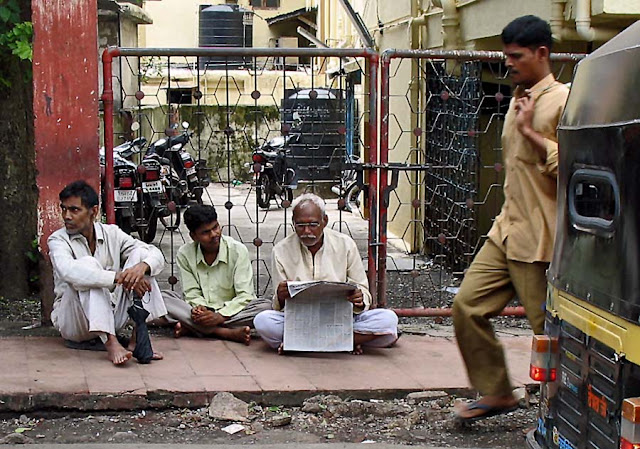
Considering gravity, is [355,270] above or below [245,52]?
below

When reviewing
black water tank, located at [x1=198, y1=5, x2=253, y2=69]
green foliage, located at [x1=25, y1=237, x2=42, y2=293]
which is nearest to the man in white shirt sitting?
green foliage, located at [x1=25, y1=237, x2=42, y2=293]

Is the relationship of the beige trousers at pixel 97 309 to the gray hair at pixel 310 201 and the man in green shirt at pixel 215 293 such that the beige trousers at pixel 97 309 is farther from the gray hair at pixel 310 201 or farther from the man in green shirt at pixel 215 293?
the gray hair at pixel 310 201

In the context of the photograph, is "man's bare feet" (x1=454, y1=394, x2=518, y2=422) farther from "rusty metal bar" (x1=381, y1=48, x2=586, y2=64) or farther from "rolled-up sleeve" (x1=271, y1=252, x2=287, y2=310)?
"rusty metal bar" (x1=381, y1=48, x2=586, y2=64)

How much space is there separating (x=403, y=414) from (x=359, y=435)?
1.22 ft

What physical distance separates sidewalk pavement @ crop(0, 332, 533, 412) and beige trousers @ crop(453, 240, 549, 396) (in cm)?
86

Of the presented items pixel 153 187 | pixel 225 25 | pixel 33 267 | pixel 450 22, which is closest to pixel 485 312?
pixel 33 267

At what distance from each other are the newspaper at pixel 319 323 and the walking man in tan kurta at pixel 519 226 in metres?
1.37

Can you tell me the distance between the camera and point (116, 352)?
544 centimetres

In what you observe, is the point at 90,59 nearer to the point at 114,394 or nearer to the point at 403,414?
the point at 114,394

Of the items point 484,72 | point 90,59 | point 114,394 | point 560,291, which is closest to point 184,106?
point 484,72

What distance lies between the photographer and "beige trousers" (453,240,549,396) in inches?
173

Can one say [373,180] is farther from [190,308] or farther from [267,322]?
[190,308]

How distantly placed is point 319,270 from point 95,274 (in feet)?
4.24

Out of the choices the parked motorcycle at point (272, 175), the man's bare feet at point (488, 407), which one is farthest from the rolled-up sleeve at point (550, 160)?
the parked motorcycle at point (272, 175)
